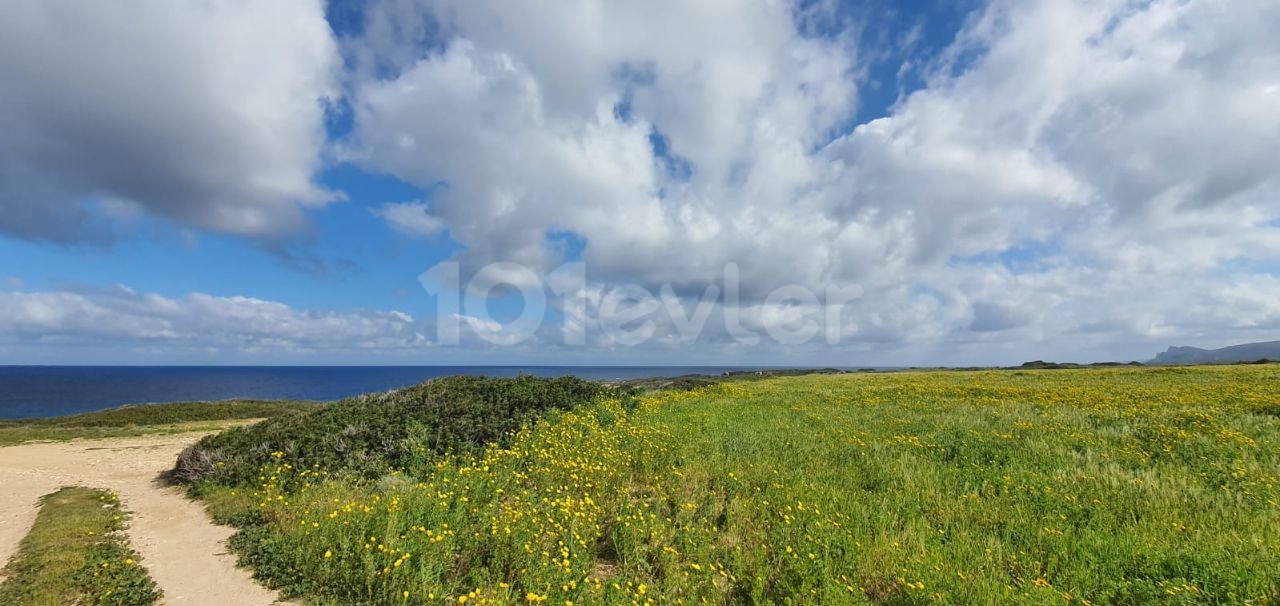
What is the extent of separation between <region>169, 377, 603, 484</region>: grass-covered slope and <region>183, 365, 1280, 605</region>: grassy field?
18 centimetres

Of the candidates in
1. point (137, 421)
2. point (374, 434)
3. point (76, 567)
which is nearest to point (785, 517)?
point (76, 567)

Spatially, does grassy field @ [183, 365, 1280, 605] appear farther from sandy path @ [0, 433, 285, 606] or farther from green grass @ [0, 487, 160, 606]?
green grass @ [0, 487, 160, 606]

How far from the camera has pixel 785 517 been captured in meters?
7.66

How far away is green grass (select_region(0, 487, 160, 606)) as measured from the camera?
231 inches

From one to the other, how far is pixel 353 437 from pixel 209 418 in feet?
102

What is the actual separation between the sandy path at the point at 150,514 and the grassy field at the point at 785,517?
0.43 meters

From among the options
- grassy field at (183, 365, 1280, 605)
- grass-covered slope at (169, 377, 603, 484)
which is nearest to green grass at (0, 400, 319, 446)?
grass-covered slope at (169, 377, 603, 484)

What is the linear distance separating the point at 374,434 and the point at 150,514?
431cm

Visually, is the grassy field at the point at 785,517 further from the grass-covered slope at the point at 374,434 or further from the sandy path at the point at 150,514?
the sandy path at the point at 150,514

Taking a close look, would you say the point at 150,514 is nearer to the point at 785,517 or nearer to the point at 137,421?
the point at 785,517

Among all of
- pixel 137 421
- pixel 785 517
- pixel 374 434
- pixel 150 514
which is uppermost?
pixel 374 434

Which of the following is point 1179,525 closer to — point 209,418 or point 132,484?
point 132,484

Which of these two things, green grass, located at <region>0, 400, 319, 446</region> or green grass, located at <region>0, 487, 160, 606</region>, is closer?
green grass, located at <region>0, 487, 160, 606</region>

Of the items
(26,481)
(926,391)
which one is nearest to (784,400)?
(926,391)
